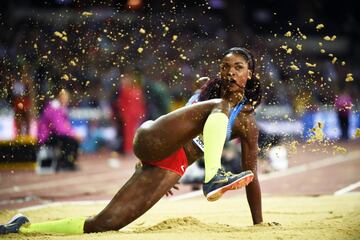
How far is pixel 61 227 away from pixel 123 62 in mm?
10366

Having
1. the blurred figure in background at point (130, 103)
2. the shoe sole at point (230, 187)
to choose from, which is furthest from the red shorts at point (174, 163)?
the blurred figure in background at point (130, 103)

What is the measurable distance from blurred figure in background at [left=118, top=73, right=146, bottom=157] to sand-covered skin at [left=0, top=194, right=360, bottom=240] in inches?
282

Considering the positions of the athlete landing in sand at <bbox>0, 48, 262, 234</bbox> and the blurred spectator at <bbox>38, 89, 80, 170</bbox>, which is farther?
the blurred spectator at <bbox>38, 89, 80, 170</bbox>

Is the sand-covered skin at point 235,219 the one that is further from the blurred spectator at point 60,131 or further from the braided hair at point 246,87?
the blurred spectator at point 60,131

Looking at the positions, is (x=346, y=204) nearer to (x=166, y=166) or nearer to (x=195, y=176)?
(x=166, y=166)

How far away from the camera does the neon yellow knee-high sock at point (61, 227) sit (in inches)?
203

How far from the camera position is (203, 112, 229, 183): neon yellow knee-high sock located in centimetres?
436

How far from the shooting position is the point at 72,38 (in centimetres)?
1162

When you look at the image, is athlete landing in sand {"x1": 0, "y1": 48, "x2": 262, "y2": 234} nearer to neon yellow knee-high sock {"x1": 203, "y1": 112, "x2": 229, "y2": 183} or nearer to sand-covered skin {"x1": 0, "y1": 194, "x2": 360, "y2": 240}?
neon yellow knee-high sock {"x1": 203, "y1": 112, "x2": 229, "y2": 183}

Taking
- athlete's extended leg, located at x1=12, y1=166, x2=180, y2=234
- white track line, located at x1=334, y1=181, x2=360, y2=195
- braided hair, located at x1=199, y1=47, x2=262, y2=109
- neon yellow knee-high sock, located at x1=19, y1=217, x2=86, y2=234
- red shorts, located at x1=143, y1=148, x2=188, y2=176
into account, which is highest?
braided hair, located at x1=199, y1=47, x2=262, y2=109

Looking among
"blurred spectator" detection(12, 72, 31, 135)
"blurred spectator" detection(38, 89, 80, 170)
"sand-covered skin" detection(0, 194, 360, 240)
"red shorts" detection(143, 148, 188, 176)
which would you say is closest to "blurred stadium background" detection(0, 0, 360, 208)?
"blurred spectator" detection(12, 72, 31, 135)

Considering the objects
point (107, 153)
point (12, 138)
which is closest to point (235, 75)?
point (12, 138)

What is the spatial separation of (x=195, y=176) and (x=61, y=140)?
3.91 m

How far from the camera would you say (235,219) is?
6.65 m
